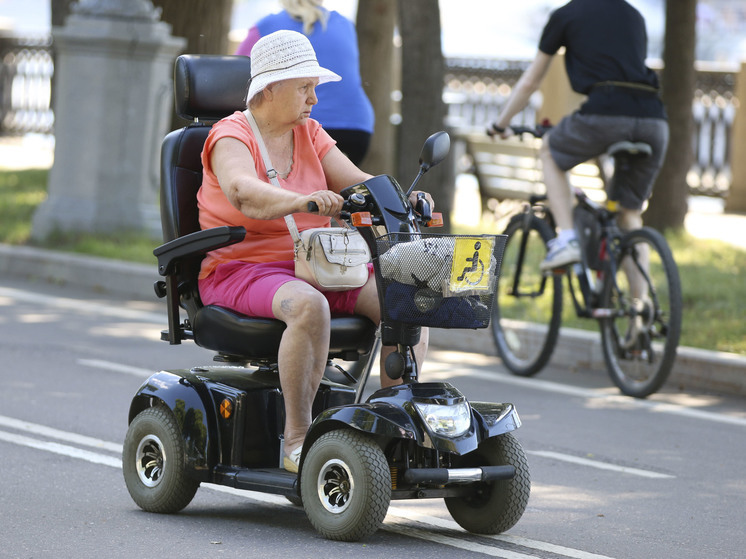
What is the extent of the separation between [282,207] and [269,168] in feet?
1.28

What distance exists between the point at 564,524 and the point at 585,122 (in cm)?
324

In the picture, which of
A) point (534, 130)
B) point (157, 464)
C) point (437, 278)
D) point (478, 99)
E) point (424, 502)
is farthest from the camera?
point (478, 99)

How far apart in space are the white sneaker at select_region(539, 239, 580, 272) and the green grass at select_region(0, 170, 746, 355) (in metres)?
1.15

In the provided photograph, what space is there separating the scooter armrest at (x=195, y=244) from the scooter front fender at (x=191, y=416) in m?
0.40

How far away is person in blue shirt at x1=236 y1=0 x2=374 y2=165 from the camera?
8047 mm

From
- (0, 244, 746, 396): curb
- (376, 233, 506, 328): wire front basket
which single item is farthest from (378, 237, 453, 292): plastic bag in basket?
(0, 244, 746, 396): curb

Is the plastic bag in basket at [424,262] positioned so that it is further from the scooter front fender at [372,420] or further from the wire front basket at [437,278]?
the scooter front fender at [372,420]

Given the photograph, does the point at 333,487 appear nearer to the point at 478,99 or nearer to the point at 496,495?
the point at 496,495

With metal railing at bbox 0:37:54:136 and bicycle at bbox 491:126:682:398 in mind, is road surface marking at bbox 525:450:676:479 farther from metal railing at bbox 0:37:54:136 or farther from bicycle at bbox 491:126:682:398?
metal railing at bbox 0:37:54:136

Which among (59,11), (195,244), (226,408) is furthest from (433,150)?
(59,11)

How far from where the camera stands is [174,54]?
43.8 feet

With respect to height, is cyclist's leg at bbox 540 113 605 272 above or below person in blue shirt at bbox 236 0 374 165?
below

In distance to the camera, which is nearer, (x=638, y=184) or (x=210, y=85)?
(x=210, y=85)

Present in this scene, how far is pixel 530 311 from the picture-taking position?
898 cm
